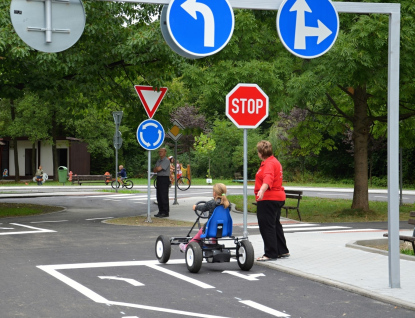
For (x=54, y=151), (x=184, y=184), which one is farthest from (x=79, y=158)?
(x=184, y=184)

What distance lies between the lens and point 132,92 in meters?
20.8

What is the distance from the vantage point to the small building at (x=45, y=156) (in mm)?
54219

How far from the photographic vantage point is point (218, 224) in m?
9.30

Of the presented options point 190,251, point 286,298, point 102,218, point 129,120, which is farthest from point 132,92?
point 286,298

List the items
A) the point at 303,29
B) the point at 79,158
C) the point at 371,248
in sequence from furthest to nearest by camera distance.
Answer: the point at 79,158
the point at 371,248
the point at 303,29

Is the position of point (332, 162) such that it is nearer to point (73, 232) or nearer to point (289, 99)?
point (289, 99)

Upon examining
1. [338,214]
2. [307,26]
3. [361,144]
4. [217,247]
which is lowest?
[338,214]

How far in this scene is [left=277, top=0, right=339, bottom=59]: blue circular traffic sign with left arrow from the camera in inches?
285

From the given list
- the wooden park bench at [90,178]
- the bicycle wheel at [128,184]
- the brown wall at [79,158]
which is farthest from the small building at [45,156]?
the bicycle wheel at [128,184]

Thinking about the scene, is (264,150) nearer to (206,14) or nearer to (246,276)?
(246,276)

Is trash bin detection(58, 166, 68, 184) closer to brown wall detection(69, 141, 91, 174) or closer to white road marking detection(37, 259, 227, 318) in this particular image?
brown wall detection(69, 141, 91, 174)

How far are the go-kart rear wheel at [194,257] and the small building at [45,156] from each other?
4490cm

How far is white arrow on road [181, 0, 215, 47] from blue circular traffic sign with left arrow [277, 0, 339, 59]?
2.47 feet

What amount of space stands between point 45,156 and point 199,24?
49.3 metres
